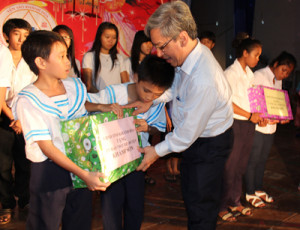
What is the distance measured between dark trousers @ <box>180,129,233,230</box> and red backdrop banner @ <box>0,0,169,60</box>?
10.1 feet

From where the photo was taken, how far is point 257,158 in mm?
3156

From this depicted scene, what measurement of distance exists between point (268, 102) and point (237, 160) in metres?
0.61

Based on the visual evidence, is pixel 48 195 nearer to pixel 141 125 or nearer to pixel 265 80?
pixel 141 125

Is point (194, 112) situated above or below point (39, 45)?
below

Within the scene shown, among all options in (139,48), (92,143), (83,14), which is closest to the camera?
(92,143)

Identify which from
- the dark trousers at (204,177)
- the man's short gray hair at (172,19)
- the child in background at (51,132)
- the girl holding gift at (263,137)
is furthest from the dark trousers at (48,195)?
the girl holding gift at (263,137)

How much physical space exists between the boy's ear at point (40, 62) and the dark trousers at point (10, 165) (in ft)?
4.47

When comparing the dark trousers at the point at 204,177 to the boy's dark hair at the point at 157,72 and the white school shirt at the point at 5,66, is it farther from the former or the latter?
the white school shirt at the point at 5,66

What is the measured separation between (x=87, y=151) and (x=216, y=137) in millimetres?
732

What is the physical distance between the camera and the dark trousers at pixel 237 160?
9.23ft

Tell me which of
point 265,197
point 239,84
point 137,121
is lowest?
point 265,197

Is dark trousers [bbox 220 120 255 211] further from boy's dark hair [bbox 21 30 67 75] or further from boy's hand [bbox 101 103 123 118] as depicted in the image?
boy's dark hair [bbox 21 30 67 75]

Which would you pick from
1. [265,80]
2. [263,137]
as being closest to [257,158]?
[263,137]

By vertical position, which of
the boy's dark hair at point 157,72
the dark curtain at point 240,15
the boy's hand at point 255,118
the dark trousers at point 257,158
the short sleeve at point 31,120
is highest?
the dark curtain at point 240,15
